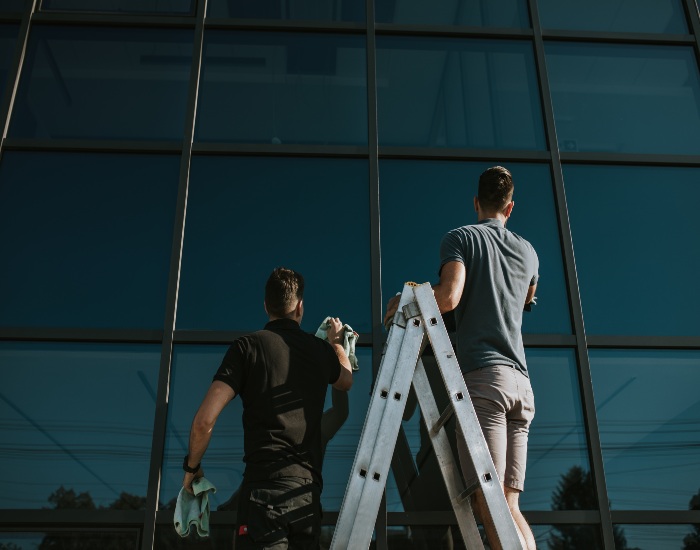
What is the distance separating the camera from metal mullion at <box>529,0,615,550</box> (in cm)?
404

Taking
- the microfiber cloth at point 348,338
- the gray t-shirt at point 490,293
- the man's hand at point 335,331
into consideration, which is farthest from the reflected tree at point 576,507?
the man's hand at point 335,331

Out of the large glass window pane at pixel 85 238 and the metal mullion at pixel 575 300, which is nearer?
the metal mullion at pixel 575 300

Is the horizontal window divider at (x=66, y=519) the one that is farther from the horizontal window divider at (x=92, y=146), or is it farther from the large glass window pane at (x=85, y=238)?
the horizontal window divider at (x=92, y=146)

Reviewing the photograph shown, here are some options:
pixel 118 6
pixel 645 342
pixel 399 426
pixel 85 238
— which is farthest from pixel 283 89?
pixel 399 426

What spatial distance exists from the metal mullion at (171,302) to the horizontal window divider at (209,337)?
0.05 m

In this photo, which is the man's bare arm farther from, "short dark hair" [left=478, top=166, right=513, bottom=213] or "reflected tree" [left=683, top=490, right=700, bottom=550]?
"reflected tree" [left=683, top=490, right=700, bottom=550]

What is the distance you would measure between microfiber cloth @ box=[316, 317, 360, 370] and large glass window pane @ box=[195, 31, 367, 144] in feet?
4.25

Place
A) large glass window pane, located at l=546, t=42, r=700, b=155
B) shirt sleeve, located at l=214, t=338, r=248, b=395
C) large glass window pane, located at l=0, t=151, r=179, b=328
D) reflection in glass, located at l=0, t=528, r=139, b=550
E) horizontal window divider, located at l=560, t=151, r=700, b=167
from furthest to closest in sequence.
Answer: large glass window pane, located at l=546, t=42, r=700, b=155, horizontal window divider, located at l=560, t=151, r=700, b=167, large glass window pane, located at l=0, t=151, r=179, b=328, reflection in glass, located at l=0, t=528, r=139, b=550, shirt sleeve, located at l=214, t=338, r=248, b=395

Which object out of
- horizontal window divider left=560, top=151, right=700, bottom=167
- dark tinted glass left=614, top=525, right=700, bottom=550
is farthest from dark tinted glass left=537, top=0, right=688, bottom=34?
dark tinted glass left=614, top=525, right=700, bottom=550

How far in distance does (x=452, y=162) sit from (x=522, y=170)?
0.42 m

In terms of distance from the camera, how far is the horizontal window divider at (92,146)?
15.7 ft

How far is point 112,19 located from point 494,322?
3254 mm

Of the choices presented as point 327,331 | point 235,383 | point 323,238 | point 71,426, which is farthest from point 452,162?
point 71,426

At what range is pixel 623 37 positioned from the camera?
530cm
